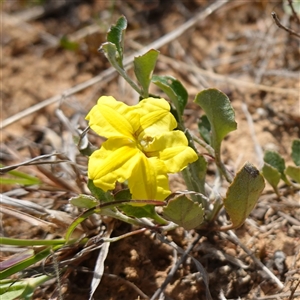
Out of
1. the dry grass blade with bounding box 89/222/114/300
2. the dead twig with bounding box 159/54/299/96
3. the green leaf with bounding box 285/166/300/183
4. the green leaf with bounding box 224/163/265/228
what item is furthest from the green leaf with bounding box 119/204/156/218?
the dead twig with bounding box 159/54/299/96

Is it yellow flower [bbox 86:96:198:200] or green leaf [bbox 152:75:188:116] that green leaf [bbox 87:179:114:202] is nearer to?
yellow flower [bbox 86:96:198:200]

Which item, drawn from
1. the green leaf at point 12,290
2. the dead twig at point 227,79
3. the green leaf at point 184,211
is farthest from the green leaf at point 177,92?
the dead twig at point 227,79

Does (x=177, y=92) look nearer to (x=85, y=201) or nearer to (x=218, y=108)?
(x=218, y=108)

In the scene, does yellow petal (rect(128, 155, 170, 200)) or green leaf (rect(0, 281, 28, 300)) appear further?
green leaf (rect(0, 281, 28, 300))

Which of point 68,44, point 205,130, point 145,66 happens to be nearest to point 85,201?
point 145,66

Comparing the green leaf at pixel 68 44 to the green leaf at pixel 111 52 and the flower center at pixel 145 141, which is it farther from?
the flower center at pixel 145 141
